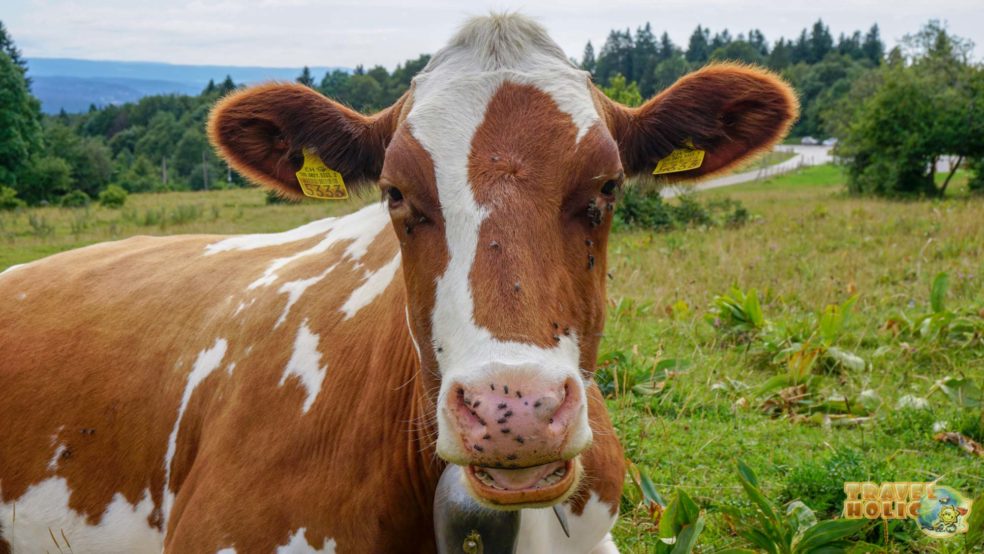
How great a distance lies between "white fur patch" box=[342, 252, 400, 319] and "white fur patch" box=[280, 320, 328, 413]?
189 mm

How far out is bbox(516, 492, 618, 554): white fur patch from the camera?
297 cm

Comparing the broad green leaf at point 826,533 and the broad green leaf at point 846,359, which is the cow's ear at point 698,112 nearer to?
the broad green leaf at point 826,533

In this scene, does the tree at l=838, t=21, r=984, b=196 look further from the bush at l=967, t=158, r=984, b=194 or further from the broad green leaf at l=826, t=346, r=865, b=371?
the broad green leaf at l=826, t=346, r=865, b=371

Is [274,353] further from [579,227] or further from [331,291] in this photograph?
[579,227]

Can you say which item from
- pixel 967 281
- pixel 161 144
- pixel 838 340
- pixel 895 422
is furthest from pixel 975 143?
pixel 161 144

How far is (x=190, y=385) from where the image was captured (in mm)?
3650

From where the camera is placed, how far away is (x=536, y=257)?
2.24m

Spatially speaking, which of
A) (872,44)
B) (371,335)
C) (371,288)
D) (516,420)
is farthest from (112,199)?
(872,44)

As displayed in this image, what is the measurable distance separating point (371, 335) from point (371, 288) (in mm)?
283

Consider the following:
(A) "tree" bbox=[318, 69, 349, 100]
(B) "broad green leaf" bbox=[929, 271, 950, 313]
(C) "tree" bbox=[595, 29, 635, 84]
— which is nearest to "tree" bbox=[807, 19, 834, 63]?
(C) "tree" bbox=[595, 29, 635, 84]

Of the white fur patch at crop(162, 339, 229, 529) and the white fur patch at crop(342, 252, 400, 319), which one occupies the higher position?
the white fur patch at crop(342, 252, 400, 319)

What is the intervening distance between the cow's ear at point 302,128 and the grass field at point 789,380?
222cm

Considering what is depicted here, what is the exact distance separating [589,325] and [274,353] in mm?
1506

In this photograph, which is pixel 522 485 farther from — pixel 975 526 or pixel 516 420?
pixel 975 526
